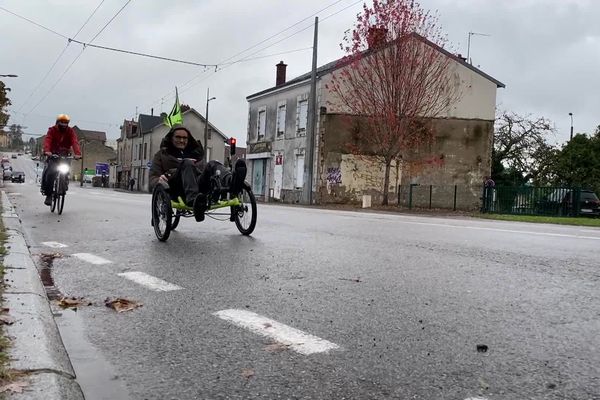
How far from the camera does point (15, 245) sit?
6.09 m

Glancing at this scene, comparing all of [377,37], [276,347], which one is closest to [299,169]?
[377,37]

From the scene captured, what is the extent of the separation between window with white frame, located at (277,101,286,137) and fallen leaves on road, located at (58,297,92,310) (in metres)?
32.4

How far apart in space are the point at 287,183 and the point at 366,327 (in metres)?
31.7

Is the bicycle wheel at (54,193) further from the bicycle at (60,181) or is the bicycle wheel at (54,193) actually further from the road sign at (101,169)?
the road sign at (101,169)

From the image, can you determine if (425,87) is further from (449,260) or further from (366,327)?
(366,327)

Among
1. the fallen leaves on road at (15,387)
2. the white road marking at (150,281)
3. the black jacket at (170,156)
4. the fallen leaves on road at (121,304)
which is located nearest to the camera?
the fallen leaves on road at (15,387)

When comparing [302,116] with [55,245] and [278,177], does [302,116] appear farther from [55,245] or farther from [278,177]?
[55,245]

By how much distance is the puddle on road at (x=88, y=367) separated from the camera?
2539mm

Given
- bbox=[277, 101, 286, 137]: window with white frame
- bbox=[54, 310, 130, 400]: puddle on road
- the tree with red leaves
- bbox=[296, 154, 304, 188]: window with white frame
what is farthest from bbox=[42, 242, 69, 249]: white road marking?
bbox=[277, 101, 286, 137]: window with white frame

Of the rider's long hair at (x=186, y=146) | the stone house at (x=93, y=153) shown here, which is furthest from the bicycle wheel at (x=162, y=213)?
the stone house at (x=93, y=153)

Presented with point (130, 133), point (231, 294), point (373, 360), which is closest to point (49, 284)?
point (231, 294)

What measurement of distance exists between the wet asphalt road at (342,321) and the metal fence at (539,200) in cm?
1900

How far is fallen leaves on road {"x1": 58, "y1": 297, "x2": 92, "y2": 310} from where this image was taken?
4.02m

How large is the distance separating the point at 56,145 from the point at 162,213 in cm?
489
